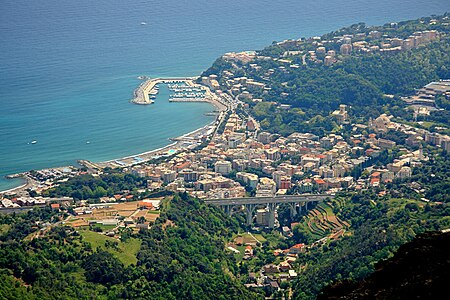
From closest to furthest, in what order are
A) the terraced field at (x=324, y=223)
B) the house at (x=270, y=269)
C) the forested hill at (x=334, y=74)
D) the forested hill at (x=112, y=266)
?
1. the forested hill at (x=112, y=266)
2. the house at (x=270, y=269)
3. the terraced field at (x=324, y=223)
4. the forested hill at (x=334, y=74)

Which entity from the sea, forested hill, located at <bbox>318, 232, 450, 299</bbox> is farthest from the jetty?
forested hill, located at <bbox>318, 232, 450, 299</bbox>

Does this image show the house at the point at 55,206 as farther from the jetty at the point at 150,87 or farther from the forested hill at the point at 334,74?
the jetty at the point at 150,87

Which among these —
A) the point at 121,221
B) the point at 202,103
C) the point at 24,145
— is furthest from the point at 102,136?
the point at 121,221

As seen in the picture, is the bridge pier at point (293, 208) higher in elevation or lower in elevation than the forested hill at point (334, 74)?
lower

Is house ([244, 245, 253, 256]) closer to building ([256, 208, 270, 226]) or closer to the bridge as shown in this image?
building ([256, 208, 270, 226])

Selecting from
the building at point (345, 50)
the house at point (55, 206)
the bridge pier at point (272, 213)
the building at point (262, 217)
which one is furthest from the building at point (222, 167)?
the building at point (345, 50)

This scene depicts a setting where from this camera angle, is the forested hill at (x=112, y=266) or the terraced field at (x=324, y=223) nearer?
the forested hill at (x=112, y=266)
